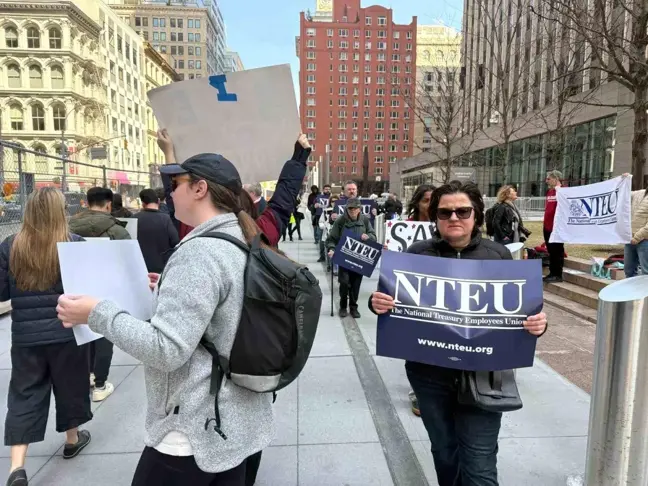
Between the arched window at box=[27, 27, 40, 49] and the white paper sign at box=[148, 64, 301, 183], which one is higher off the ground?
the arched window at box=[27, 27, 40, 49]

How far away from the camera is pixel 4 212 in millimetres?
7004

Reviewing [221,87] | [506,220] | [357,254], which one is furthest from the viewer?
[506,220]

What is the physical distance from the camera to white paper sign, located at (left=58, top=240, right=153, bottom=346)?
5.56ft

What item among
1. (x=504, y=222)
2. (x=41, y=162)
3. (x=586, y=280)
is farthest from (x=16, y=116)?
(x=586, y=280)

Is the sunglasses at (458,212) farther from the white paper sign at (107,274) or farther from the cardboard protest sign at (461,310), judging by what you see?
the white paper sign at (107,274)

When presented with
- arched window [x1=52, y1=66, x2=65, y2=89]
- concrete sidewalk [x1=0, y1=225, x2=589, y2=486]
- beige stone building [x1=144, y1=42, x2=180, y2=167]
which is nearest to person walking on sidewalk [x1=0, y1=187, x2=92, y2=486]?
concrete sidewalk [x1=0, y1=225, x2=589, y2=486]

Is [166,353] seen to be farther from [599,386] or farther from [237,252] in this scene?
[599,386]

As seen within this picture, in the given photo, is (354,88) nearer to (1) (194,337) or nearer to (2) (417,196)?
(2) (417,196)

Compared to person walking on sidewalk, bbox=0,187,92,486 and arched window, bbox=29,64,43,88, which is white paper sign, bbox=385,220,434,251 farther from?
arched window, bbox=29,64,43,88

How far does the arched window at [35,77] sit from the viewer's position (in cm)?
5269

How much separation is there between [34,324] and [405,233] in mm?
4064

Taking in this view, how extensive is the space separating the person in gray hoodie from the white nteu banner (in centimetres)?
678

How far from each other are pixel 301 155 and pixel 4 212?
6.04 metres

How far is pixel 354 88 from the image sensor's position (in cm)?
11906
